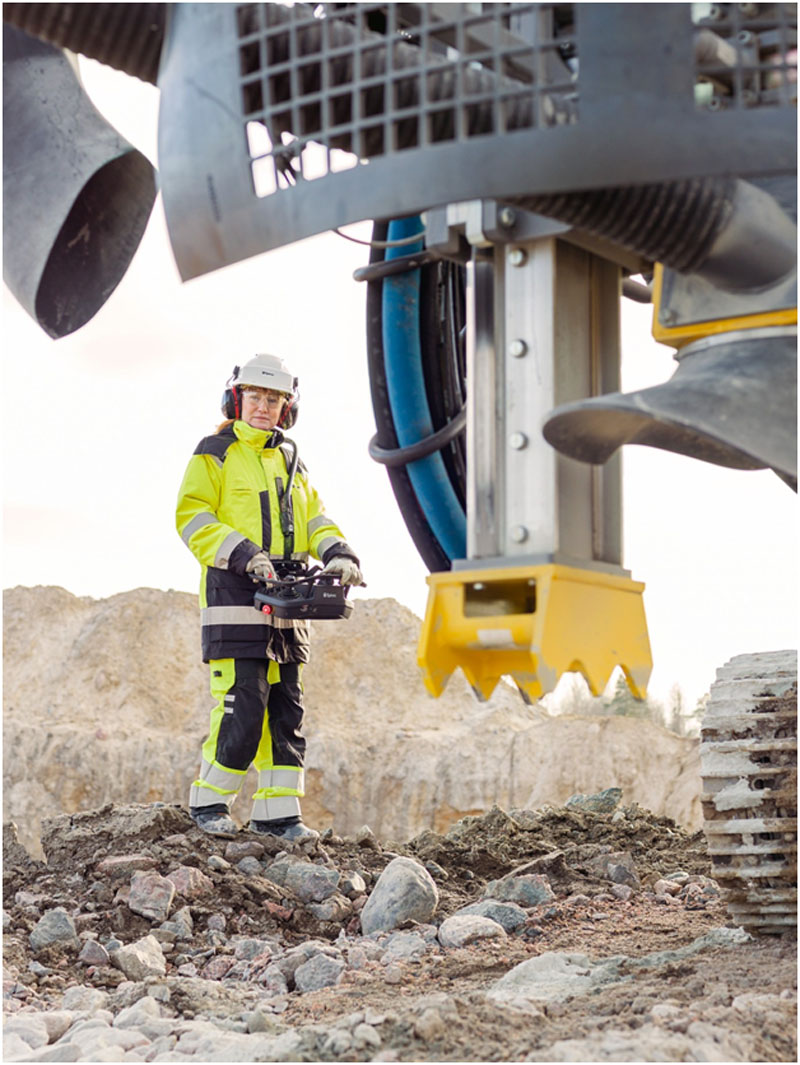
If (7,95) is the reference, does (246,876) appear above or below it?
below

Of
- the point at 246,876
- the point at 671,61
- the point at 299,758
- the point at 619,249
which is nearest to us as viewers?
the point at 671,61

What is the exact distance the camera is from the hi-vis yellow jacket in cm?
515

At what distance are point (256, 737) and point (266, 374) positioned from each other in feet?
4.97

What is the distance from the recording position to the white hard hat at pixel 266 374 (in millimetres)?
5371

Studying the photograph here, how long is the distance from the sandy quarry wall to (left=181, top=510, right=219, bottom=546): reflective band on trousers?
677 cm

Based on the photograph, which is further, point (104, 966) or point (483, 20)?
point (104, 966)

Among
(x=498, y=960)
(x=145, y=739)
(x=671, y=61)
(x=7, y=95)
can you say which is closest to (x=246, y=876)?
(x=498, y=960)

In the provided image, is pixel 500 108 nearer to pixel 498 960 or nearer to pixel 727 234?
pixel 727 234

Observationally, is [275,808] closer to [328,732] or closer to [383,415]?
[383,415]

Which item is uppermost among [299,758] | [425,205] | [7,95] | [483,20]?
[7,95]

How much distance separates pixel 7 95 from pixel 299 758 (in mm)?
3026

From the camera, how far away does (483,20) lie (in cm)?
227

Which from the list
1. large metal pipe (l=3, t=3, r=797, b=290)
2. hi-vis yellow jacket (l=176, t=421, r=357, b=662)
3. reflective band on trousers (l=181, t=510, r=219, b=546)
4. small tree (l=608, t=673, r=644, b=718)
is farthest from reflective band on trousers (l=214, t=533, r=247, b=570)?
small tree (l=608, t=673, r=644, b=718)

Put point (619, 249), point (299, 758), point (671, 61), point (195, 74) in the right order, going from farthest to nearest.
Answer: point (299, 758) → point (619, 249) → point (195, 74) → point (671, 61)
